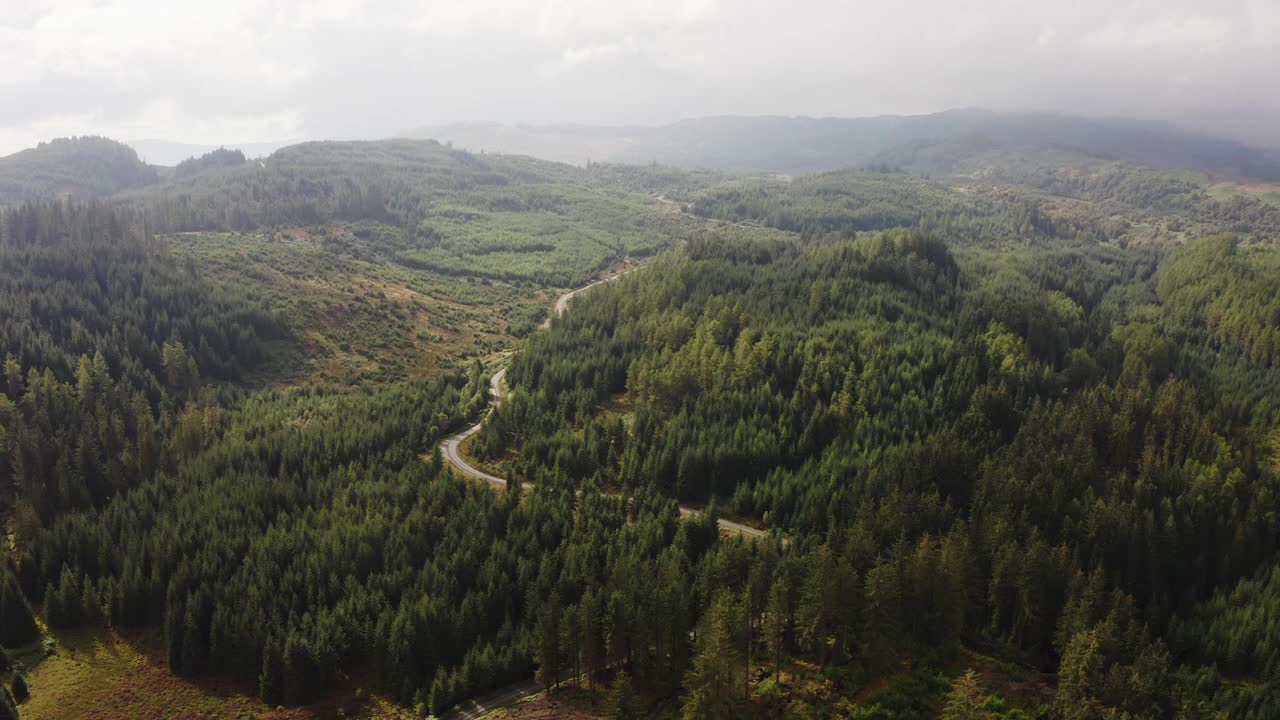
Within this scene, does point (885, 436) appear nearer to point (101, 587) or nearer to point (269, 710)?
point (269, 710)

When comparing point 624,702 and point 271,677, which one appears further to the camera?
point 271,677

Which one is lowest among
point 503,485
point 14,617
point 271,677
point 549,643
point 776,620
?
point 271,677

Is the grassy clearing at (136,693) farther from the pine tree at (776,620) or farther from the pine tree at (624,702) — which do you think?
the pine tree at (776,620)

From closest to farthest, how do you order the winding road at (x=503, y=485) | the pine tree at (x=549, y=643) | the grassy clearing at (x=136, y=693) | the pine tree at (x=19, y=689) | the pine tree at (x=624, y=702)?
1. the pine tree at (x=624, y=702)
2. the pine tree at (x=549, y=643)
3. the winding road at (x=503, y=485)
4. the grassy clearing at (x=136, y=693)
5. the pine tree at (x=19, y=689)

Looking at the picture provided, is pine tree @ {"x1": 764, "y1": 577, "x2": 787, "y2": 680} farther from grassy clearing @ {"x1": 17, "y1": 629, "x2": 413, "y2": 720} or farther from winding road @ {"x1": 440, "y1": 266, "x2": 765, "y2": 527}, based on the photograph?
grassy clearing @ {"x1": 17, "y1": 629, "x2": 413, "y2": 720}

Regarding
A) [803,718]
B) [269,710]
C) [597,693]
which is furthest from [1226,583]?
[269,710]

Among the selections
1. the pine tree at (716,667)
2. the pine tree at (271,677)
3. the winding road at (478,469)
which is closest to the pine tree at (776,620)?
the pine tree at (716,667)

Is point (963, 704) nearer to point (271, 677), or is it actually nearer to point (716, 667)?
point (716, 667)

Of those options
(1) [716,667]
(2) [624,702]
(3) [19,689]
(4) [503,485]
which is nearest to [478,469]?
(4) [503,485]
